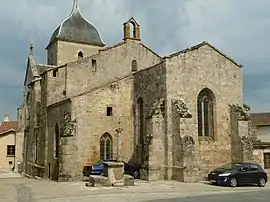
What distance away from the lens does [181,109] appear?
2608 cm

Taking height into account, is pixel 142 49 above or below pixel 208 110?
above

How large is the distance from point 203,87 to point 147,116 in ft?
14.8

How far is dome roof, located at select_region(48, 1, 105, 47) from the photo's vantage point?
4162cm

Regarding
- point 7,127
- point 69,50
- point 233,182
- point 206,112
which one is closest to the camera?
point 233,182

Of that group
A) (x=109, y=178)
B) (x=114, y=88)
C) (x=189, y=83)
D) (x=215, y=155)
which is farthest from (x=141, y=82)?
(x=109, y=178)

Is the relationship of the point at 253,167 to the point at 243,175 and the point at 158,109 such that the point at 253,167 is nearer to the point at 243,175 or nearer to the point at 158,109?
the point at 243,175

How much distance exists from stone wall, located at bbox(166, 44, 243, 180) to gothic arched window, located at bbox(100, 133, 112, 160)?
5.60 metres

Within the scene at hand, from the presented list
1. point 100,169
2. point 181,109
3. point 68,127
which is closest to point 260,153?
point 181,109

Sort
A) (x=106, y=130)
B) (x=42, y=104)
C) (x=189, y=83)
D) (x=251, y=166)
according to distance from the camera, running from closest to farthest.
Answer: (x=251, y=166), (x=189, y=83), (x=106, y=130), (x=42, y=104)

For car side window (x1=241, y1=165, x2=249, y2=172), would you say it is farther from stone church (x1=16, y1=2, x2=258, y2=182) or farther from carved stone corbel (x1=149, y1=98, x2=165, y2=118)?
carved stone corbel (x1=149, y1=98, x2=165, y2=118)

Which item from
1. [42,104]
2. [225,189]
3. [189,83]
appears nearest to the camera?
[225,189]

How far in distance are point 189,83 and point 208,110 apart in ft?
8.38

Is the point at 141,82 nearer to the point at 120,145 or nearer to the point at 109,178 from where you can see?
the point at 120,145

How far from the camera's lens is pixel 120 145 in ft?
98.8
